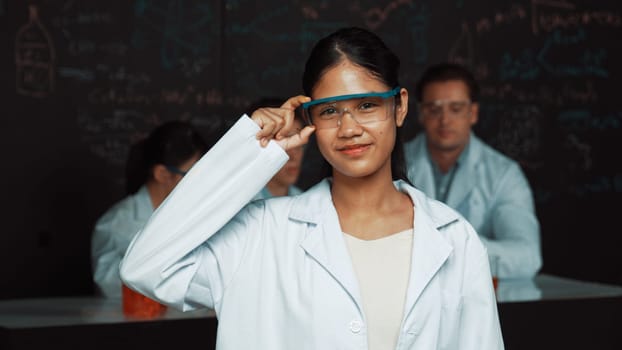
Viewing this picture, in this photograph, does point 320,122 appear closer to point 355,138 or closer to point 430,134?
point 355,138

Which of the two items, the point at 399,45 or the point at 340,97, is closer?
the point at 340,97

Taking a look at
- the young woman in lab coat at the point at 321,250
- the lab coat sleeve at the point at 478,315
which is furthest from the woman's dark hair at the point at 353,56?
the lab coat sleeve at the point at 478,315

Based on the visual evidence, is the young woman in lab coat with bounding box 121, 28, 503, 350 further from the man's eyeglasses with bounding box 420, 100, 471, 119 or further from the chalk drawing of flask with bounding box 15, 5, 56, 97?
the chalk drawing of flask with bounding box 15, 5, 56, 97

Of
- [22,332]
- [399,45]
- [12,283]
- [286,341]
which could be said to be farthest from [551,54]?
[286,341]

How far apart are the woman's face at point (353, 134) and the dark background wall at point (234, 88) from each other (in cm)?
339

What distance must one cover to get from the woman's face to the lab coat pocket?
32 centimetres

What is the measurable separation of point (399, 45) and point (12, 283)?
262 cm

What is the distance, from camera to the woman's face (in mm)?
2228

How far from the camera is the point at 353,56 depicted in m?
2.27

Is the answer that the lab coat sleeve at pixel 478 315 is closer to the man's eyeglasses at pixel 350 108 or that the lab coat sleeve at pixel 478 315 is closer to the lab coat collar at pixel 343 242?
the lab coat collar at pixel 343 242

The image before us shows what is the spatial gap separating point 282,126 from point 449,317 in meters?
0.55

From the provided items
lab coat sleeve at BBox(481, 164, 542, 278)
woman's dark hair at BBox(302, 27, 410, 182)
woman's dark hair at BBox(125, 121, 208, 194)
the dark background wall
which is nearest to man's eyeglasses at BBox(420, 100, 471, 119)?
lab coat sleeve at BBox(481, 164, 542, 278)

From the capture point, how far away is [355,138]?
222 cm

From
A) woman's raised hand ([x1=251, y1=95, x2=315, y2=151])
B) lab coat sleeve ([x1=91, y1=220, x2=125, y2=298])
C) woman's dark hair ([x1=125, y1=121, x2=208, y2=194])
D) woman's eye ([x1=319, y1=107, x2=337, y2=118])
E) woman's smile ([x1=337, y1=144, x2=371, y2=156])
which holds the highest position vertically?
woman's eye ([x1=319, y1=107, x2=337, y2=118])
